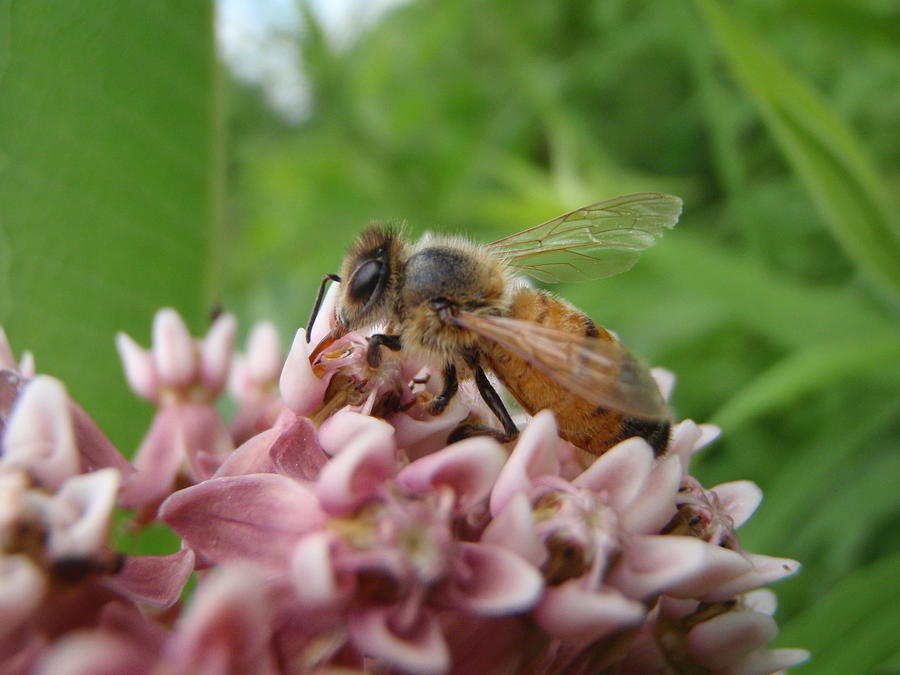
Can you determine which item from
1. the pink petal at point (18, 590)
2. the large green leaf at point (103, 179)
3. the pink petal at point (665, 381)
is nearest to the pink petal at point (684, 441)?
the pink petal at point (665, 381)

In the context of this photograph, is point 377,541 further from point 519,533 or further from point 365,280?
point 365,280

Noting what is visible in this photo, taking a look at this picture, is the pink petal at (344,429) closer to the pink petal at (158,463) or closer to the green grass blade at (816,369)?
the pink petal at (158,463)

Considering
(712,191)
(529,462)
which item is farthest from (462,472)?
(712,191)

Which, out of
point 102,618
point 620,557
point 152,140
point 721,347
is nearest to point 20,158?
point 152,140

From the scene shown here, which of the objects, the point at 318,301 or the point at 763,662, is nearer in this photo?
the point at 763,662

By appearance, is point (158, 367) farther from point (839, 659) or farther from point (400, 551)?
point (839, 659)

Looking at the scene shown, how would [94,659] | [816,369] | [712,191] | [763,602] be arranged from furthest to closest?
[712,191], [816,369], [763,602], [94,659]

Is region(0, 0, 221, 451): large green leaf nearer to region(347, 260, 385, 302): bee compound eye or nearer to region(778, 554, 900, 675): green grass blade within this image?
region(347, 260, 385, 302): bee compound eye
